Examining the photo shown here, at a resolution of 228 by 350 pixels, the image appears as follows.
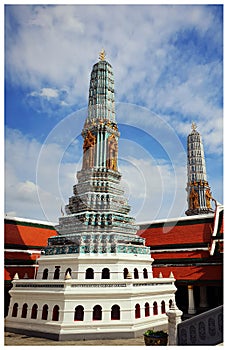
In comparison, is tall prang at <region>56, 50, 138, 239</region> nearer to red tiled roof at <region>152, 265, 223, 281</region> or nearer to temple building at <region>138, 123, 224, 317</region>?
red tiled roof at <region>152, 265, 223, 281</region>

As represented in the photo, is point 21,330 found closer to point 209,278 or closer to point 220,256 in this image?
point 209,278

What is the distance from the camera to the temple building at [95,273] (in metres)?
17.3

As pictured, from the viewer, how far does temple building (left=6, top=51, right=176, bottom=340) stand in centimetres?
1733

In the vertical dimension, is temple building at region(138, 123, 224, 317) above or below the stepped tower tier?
below

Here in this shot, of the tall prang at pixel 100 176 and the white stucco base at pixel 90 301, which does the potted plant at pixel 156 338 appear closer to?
the white stucco base at pixel 90 301

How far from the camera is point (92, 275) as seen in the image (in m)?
19.5

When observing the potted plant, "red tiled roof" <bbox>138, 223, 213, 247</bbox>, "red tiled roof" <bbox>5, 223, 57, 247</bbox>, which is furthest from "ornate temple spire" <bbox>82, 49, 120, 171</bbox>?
the potted plant

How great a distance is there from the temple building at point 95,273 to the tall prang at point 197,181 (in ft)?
98.4

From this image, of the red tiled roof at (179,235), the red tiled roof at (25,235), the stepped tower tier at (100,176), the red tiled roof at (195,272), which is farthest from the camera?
the red tiled roof at (25,235)

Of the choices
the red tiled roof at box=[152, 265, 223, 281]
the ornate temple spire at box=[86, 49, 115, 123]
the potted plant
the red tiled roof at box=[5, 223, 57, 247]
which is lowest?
the potted plant

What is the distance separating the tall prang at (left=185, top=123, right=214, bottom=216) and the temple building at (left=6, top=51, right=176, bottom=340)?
2999cm

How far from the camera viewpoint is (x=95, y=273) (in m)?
19.4

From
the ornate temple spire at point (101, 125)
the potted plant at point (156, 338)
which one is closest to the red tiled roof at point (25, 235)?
the ornate temple spire at point (101, 125)

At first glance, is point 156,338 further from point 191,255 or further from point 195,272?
point 191,255
